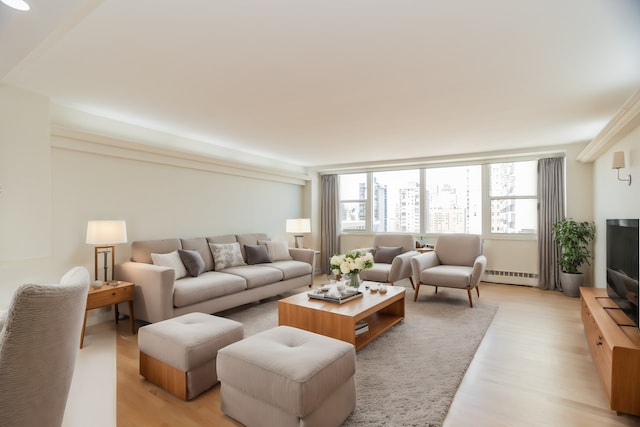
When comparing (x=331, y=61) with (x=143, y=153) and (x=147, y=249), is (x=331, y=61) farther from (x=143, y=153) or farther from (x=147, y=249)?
(x=147, y=249)

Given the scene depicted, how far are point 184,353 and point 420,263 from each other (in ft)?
11.0

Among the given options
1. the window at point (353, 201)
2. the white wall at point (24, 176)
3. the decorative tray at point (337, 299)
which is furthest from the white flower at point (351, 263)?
the window at point (353, 201)

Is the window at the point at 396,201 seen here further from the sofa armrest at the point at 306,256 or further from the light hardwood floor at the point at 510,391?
the light hardwood floor at the point at 510,391

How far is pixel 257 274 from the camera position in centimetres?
430

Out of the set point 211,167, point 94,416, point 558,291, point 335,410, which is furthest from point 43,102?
point 558,291

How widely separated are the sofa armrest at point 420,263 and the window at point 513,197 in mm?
1680

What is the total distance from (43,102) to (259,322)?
9.93ft

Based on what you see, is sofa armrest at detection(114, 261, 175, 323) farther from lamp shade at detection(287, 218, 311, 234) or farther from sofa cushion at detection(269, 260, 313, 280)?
lamp shade at detection(287, 218, 311, 234)

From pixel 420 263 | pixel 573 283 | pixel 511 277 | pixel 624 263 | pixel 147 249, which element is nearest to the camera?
pixel 624 263

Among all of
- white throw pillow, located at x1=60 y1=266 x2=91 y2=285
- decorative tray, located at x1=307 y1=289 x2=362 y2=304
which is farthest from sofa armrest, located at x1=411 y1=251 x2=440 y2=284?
white throw pillow, located at x1=60 y1=266 x2=91 y2=285

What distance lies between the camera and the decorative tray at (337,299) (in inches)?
126

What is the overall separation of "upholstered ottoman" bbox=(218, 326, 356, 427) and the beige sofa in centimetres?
164

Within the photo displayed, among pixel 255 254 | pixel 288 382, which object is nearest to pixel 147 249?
pixel 255 254

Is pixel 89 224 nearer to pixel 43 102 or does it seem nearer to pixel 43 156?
pixel 43 156
